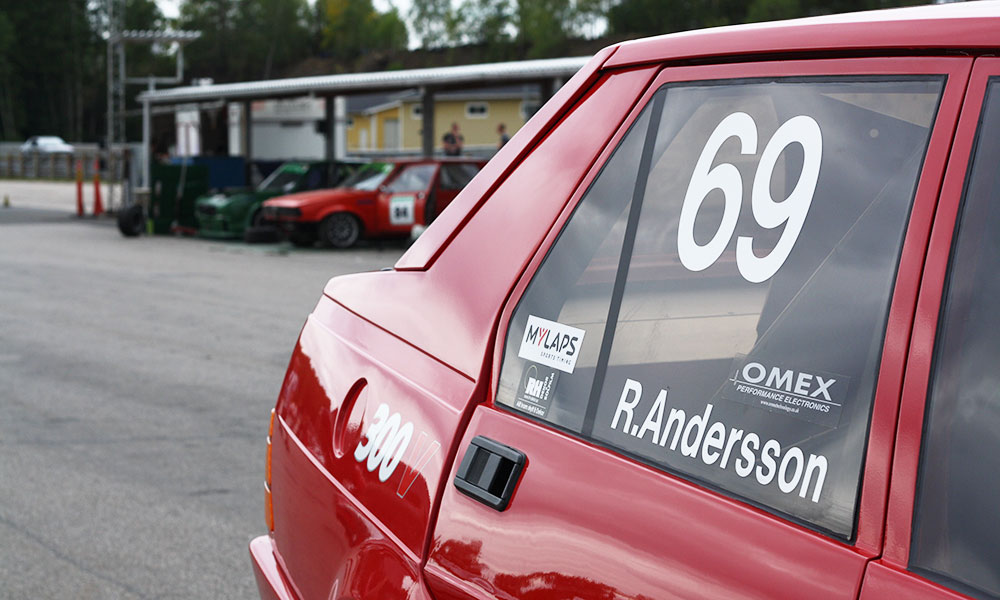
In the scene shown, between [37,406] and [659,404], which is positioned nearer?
[659,404]

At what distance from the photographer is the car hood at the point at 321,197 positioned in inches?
738

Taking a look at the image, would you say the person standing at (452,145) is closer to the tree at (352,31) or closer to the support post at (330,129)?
the support post at (330,129)

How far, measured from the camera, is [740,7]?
8700 centimetres

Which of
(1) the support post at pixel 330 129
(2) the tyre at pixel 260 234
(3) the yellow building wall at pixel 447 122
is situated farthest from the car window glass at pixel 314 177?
(3) the yellow building wall at pixel 447 122

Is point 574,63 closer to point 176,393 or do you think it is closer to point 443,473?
point 176,393

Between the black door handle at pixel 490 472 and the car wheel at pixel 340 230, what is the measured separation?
1734 cm

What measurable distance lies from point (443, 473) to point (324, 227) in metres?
17.3

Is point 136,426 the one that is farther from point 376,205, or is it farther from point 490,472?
point 376,205

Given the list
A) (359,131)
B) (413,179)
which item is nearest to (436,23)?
(359,131)

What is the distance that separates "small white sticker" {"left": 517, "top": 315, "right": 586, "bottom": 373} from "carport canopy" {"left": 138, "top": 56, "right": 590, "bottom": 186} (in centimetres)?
1363

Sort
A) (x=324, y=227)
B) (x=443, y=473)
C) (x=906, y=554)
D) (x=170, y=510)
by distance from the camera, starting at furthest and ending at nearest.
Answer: (x=324, y=227) < (x=170, y=510) < (x=443, y=473) < (x=906, y=554)

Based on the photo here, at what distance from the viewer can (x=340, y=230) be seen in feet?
62.5

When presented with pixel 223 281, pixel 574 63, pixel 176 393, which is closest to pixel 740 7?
pixel 574 63

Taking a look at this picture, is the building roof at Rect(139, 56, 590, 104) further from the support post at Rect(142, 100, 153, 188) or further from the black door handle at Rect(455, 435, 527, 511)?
the black door handle at Rect(455, 435, 527, 511)
